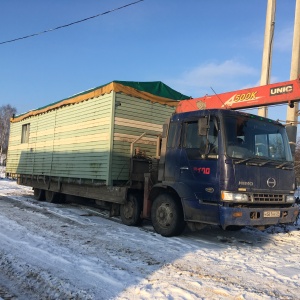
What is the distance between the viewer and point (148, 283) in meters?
4.49

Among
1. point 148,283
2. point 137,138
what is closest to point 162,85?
point 137,138

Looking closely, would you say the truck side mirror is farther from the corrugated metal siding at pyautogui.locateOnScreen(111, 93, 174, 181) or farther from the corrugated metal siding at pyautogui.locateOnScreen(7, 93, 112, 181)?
the corrugated metal siding at pyautogui.locateOnScreen(7, 93, 112, 181)

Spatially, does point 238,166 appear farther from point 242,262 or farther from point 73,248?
point 73,248

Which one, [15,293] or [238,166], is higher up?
[238,166]

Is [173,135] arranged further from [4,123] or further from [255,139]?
[4,123]

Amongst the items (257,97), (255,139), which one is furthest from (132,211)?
(257,97)

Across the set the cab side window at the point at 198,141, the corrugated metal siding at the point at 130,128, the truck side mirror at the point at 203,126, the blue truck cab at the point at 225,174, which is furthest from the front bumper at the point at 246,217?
the corrugated metal siding at the point at 130,128

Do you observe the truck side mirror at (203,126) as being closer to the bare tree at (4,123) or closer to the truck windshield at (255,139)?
the truck windshield at (255,139)

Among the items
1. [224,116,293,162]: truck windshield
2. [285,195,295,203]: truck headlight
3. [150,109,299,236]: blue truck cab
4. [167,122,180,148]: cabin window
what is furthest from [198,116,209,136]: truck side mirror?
[285,195,295,203]: truck headlight

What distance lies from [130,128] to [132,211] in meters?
2.13

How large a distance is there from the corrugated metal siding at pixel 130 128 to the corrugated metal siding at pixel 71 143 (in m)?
0.23

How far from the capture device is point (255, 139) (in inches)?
277

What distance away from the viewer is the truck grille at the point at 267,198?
667 centimetres

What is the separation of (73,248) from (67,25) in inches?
385
